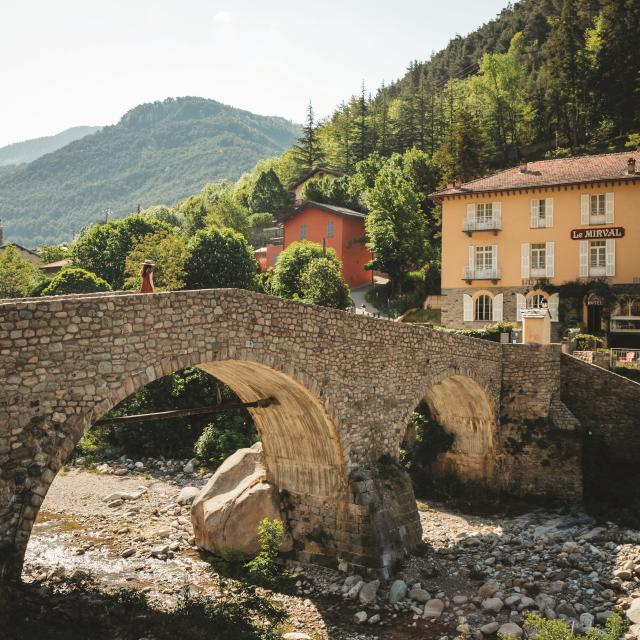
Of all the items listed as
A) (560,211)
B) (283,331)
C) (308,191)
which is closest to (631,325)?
(560,211)

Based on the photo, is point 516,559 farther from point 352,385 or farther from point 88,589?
point 88,589

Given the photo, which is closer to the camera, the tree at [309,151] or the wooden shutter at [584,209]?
the wooden shutter at [584,209]

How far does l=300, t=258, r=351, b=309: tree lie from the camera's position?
118 ft

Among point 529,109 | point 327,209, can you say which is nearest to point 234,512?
point 327,209

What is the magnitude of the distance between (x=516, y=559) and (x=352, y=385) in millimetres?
5884

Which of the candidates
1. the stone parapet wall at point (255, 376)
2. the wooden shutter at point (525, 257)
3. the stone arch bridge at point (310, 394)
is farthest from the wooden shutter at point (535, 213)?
the stone parapet wall at point (255, 376)

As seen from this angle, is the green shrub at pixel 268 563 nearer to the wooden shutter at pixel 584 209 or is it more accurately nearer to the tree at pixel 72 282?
the wooden shutter at pixel 584 209

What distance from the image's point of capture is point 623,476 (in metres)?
19.9

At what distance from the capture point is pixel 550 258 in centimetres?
3167

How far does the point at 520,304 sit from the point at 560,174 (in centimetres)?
673

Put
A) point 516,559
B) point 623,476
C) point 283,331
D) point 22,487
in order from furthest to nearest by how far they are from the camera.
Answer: point 623,476 < point 516,559 < point 283,331 < point 22,487

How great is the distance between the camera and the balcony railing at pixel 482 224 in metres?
32.5

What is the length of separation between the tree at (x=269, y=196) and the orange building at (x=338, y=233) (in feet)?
61.0

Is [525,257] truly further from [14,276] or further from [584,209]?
[14,276]
